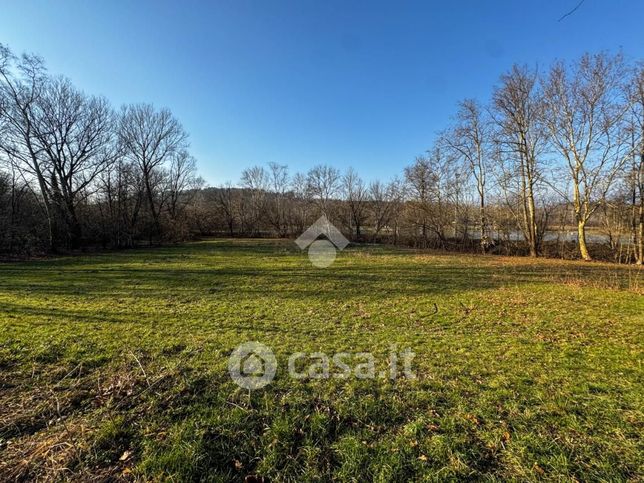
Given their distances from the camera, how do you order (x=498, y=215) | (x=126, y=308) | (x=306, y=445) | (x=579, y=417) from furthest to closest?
(x=498, y=215)
(x=126, y=308)
(x=579, y=417)
(x=306, y=445)

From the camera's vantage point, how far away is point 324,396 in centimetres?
274

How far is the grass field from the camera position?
6.34 feet

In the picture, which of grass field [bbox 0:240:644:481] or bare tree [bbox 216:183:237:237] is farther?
bare tree [bbox 216:183:237:237]

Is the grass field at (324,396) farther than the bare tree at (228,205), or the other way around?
the bare tree at (228,205)

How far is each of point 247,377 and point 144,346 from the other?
189cm

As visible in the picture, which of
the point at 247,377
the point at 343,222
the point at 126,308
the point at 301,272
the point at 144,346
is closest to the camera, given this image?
the point at 247,377

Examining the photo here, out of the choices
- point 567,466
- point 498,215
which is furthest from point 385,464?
point 498,215

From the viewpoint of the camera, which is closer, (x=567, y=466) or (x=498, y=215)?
(x=567, y=466)

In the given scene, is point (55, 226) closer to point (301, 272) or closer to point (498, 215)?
point (301, 272)

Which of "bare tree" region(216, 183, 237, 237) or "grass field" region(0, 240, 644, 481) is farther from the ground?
"bare tree" region(216, 183, 237, 237)

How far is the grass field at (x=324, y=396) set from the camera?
193 cm

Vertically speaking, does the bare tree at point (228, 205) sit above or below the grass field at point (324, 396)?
above

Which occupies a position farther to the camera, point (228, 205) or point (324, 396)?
point (228, 205)

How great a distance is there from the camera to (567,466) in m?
1.86
